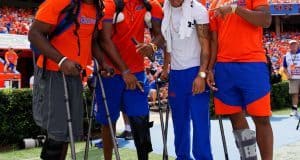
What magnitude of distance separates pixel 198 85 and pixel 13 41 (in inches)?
693

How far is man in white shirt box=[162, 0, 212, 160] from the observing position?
15.5 ft

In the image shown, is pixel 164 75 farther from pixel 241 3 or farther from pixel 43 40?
pixel 43 40

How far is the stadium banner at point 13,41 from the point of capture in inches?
814

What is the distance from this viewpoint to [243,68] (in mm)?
4668

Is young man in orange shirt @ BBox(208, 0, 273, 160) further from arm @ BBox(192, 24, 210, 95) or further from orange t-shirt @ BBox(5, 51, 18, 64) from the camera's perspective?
orange t-shirt @ BBox(5, 51, 18, 64)

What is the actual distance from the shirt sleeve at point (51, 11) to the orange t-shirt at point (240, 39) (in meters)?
1.64

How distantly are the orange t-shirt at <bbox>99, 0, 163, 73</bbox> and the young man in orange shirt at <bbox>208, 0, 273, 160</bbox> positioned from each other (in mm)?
759

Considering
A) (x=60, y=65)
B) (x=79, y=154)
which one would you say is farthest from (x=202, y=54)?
(x=79, y=154)

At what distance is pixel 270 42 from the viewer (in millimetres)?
40469

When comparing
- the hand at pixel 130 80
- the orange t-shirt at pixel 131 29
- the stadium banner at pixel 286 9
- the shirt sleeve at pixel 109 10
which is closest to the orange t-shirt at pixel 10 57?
the orange t-shirt at pixel 131 29

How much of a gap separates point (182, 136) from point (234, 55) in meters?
1.00

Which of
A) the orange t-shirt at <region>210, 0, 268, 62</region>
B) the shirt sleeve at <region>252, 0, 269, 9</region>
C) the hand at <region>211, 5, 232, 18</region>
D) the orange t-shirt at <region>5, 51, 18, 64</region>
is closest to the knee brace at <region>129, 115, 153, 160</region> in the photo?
the orange t-shirt at <region>210, 0, 268, 62</region>

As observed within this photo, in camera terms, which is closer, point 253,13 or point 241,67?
point 253,13

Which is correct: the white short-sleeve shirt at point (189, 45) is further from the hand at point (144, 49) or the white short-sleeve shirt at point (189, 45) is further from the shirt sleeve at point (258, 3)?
the shirt sleeve at point (258, 3)
